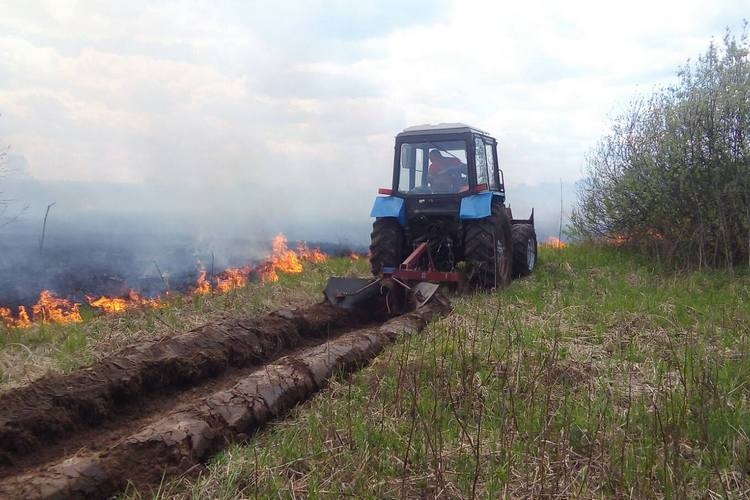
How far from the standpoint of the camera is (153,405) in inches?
175

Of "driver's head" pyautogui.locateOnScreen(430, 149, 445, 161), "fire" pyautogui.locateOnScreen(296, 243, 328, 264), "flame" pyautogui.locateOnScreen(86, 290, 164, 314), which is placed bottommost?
"flame" pyautogui.locateOnScreen(86, 290, 164, 314)

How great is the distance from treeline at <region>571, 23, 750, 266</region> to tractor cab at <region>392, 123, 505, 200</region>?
340 centimetres

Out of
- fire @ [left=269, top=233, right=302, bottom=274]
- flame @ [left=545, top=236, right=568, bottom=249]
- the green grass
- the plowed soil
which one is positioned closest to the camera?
the green grass

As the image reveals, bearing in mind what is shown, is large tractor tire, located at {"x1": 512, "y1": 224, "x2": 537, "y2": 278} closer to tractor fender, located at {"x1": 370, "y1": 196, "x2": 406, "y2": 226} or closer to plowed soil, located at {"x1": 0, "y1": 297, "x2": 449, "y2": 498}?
tractor fender, located at {"x1": 370, "y1": 196, "x2": 406, "y2": 226}

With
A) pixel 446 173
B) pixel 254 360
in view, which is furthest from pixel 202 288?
pixel 446 173

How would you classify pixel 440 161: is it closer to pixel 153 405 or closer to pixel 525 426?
pixel 153 405

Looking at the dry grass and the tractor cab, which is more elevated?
the tractor cab

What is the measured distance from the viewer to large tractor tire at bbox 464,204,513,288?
8492 mm

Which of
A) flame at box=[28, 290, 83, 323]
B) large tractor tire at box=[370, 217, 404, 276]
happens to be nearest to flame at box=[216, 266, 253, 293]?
flame at box=[28, 290, 83, 323]

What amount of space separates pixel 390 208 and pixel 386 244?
20.7 inches

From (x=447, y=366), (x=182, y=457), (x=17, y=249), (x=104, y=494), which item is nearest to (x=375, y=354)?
(x=447, y=366)

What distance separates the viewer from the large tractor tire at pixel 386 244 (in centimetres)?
898

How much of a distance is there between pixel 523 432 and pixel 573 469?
1.35ft

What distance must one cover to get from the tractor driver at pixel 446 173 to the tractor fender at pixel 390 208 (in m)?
0.57
